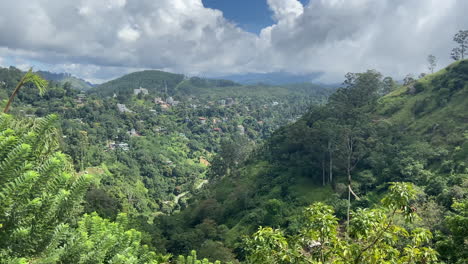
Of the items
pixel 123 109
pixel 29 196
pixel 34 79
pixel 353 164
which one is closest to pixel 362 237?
pixel 29 196

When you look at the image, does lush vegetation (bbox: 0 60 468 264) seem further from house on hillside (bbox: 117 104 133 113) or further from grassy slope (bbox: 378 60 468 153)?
house on hillside (bbox: 117 104 133 113)

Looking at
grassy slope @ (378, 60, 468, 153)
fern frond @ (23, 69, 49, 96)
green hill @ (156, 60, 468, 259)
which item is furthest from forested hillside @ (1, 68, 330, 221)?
grassy slope @ (378, 60, 468, 153)

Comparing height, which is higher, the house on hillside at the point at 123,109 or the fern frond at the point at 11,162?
the house on hillside at the point at 123,109

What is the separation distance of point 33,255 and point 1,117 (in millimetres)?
2140

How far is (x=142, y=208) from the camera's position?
207ft

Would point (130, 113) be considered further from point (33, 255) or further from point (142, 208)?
point (33, 255)

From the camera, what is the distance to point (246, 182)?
48469mm

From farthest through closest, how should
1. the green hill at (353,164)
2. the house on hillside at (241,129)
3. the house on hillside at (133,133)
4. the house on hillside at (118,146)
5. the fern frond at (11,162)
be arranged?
the house on hillside at (241,129)
the house on hillside at (133,133)
the house on hillside at (118,146)
the green hill at (353,164)
the fern frond at (11,162)

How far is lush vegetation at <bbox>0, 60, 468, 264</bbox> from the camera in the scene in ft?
14.5

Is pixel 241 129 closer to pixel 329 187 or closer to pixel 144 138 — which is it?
pixel 144 138

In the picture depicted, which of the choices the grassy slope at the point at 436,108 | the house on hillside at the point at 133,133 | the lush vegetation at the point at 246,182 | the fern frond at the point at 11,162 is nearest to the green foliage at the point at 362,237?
the lush vegetation at the point at 246,182

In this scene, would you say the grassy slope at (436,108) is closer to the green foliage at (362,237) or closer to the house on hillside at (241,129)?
the green foliage at (362,237)

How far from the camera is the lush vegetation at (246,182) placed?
443 centimetres

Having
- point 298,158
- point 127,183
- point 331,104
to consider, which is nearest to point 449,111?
point 331,104
